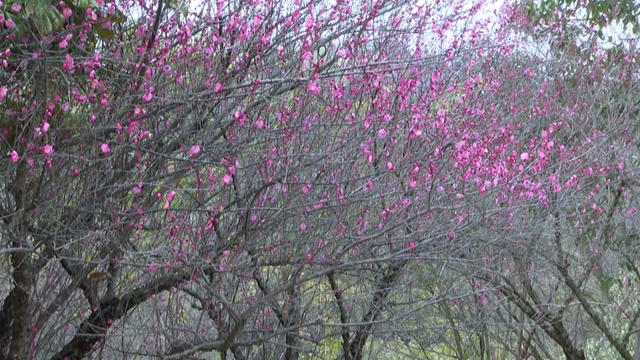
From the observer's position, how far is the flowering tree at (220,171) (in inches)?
178

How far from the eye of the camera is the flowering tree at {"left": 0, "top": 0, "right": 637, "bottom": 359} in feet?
14.9

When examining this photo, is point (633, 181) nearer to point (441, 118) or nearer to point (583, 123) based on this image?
point (583, 123)

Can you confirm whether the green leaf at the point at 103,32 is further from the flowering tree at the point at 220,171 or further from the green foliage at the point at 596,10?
the green foliage at the point at 596,10

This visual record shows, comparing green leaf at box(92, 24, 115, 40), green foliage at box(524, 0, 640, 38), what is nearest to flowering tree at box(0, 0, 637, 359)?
green leaf at box(92, 24, 115, 40)

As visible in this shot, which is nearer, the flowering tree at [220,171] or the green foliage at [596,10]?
the flowering tree at [220,171]

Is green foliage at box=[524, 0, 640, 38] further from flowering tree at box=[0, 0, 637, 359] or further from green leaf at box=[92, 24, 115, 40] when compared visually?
green leaf at box=[92, 24, 115, 40]

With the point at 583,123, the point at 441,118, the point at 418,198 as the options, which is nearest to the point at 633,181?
the point at 583,123

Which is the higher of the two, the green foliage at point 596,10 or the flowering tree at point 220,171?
the green foliage at point 596,10

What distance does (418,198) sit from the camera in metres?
5.45

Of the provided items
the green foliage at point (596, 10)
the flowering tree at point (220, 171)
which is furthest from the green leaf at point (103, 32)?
the green foliage at point (596, 10)

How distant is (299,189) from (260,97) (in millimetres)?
539

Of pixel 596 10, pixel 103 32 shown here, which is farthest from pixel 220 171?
pixel 596 10

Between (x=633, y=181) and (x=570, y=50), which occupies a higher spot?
(x=570, y=50)

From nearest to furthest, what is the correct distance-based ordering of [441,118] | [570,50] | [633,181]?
1. [441,118]
2. [633,181]
3. [570,50]
